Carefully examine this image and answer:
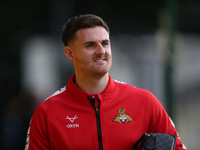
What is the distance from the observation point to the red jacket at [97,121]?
83.1 inches

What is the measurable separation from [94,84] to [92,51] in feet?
0.94

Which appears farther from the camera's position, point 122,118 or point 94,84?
point 94,84

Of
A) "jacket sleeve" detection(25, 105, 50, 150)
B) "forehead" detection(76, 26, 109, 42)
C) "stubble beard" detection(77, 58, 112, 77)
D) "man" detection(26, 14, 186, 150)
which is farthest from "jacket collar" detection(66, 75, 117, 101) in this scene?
"forehead" detection(76, 26, 109, 42)

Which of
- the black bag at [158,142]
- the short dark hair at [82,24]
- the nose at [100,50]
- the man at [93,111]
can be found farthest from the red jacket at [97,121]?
the short dark hair at [82,24]

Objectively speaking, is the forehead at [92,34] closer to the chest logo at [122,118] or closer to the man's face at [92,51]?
the man's face at [92,51]

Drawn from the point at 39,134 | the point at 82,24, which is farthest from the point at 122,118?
the point at 82,24

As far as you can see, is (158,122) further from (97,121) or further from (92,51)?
(92,51)

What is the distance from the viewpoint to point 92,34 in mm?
2242

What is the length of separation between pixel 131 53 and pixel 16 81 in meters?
1.73

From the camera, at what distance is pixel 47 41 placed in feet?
12.8

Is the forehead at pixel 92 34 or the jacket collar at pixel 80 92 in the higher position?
the forehead at pixel 92 34

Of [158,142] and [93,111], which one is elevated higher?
[93,111]

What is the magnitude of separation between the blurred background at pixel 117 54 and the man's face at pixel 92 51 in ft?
5.51

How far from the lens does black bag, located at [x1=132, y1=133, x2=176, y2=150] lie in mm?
1980
